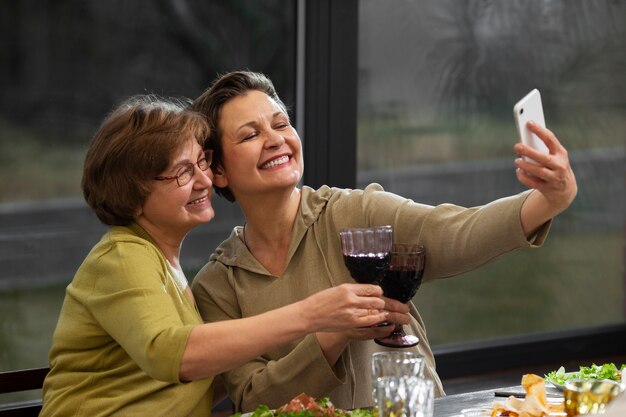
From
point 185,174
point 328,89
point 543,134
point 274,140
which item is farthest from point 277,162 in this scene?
point 328,89

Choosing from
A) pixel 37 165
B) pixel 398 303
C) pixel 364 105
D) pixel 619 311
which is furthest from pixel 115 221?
pixel 619 311

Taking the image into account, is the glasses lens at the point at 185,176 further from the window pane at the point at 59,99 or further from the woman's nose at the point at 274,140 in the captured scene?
the window pane at the point at 59,99

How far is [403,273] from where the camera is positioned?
2172 mm

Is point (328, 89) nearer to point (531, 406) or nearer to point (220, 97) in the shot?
point (220, 97)

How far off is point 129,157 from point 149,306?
0.41 m

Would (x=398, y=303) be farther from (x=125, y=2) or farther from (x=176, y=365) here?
(x=125, y=2)

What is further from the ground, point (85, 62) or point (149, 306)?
point (85, 62)

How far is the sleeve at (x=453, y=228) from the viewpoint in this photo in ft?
7.58

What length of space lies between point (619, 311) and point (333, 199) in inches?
147

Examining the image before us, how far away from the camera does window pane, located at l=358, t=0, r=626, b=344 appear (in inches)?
201

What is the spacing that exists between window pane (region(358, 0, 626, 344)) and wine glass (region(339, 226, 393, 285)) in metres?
2.90

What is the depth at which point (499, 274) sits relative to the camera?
5.51 meters

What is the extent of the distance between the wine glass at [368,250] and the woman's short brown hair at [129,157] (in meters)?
0.52

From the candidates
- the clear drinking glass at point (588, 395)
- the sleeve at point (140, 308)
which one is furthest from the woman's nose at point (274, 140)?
the clear drinking glass at point (588, 395)
